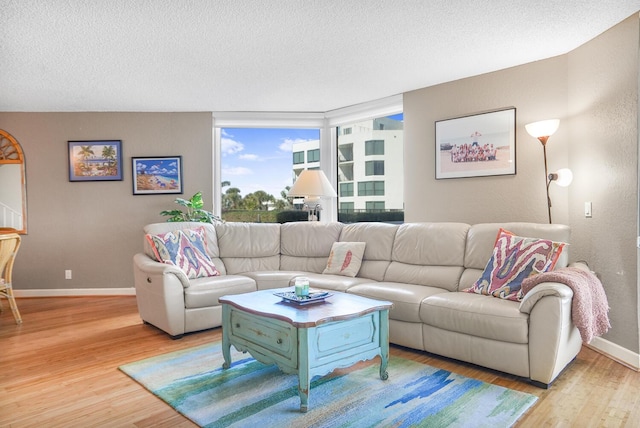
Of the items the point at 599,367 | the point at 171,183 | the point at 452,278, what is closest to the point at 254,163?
the point at 171,183

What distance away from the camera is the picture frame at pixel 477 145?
155 inches

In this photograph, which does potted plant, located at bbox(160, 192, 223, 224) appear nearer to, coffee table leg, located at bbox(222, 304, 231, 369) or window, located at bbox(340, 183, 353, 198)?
window, located at bbox(340, 183, 353, 198)

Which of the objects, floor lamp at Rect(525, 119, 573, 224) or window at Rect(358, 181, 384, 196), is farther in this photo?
window at Rect(358, 181, 384, 196)

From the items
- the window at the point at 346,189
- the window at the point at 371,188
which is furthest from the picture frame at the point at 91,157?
the window at the point at 371,188

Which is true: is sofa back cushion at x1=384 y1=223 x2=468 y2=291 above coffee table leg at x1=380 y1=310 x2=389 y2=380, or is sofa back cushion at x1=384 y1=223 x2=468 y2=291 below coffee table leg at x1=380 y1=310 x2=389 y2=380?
above

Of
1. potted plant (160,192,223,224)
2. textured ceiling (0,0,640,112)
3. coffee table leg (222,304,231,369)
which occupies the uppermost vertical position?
textured ceiling (0,0,640,112)

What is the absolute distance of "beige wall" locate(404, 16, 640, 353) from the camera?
297cm

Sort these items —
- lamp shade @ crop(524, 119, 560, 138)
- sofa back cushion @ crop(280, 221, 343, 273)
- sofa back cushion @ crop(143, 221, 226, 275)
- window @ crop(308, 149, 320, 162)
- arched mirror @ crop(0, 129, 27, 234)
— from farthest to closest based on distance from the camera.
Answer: window @ crop(308, 149, 320, 162), arched mirror @ crop(0, 129, 27, 234), sofa back cushion @ crop(280, 221, 343, 273), sofa back cushion @ crop(143, 221, 226, 275), lamp shade @ crop(524, 119, 560, 138)

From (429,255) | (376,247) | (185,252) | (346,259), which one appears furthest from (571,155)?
(185,252)

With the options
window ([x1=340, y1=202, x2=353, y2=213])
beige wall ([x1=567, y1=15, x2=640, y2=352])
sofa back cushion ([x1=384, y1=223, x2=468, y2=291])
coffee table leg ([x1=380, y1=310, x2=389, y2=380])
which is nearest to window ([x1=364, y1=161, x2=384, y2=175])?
window ([x1=340, y1=202, x2=353, y2=213])

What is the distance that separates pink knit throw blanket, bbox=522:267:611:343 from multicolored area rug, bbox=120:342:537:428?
56 centimetres

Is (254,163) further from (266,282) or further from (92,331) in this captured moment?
(92,331)

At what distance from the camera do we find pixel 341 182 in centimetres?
560

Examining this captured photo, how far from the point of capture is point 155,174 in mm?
5492
